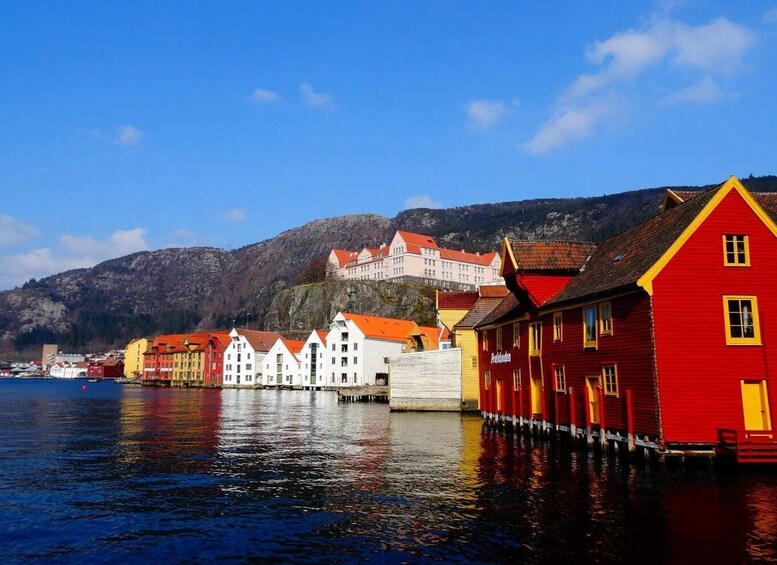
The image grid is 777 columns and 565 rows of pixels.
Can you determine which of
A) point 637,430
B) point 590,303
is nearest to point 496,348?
point 590,303

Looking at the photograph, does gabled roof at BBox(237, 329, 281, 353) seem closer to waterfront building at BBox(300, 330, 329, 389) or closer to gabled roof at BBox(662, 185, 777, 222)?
waterfront building at BBox(300, 330, 329, 389)

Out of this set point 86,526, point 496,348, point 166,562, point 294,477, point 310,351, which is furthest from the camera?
point 310,351

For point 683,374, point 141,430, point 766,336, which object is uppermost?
point 766,336

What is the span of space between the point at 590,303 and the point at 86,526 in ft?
86.5

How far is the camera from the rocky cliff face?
537 feet

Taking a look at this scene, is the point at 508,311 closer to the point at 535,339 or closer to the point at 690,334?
the point at 535,339

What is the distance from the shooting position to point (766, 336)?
27.9 metres

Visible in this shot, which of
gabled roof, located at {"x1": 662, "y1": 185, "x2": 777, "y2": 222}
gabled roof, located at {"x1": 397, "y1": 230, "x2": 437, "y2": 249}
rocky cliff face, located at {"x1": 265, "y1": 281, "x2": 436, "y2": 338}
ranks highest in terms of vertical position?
gabled roof, located at {"x1": 397, "y1": 230, "x2": 437, "y2": 249}

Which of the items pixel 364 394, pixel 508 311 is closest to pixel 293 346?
pixel 364 394

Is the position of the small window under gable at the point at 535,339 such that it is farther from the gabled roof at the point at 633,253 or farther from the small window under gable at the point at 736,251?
the small window under gable at the point at 736,251

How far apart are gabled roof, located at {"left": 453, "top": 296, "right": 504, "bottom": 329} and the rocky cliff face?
3446 inches

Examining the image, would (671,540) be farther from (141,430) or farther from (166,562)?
(141,430)

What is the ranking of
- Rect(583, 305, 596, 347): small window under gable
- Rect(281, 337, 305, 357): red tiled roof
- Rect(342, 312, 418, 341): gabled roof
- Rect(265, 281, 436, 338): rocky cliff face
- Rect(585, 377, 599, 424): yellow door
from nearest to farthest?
Rect(585, 377, 599, 424): yellow door → Rect(583, 305, 596, 347): small window under gable → Rect(342, 312, 418, 341): gabled roof → Rect(281, 337, 305, 357): red tiled roof → Rect(265, 281, 436, 338): rocky cliff face

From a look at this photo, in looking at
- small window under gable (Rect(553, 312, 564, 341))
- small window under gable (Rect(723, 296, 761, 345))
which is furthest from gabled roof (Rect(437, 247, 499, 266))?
small window under gable (Rect(723, 296, 761, 345))
